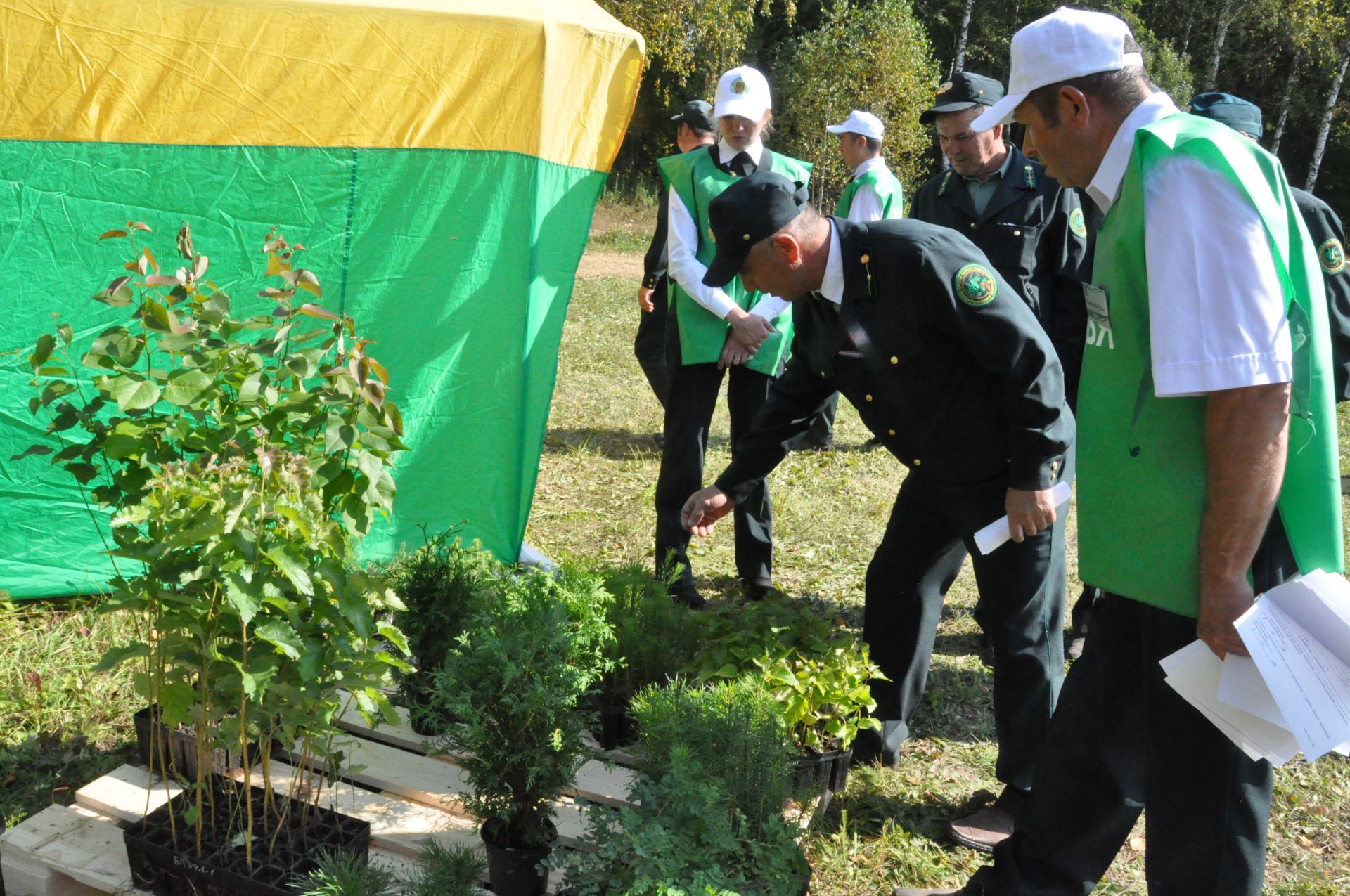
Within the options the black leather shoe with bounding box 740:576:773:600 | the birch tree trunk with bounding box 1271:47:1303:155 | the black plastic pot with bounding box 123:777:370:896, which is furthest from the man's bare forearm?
the birch tree trunk with bounding box 1271:47:1303:155

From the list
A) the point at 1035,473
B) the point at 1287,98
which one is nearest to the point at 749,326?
the point at 1035,473

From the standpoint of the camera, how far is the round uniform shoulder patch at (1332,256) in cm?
350

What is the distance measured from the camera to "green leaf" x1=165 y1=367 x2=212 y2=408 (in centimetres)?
211

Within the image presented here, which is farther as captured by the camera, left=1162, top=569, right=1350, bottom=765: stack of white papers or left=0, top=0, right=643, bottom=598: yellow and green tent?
left=0, top=0, right=643, bottom=598: yellow and green tent

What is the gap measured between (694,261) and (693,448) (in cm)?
74

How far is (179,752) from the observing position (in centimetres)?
278

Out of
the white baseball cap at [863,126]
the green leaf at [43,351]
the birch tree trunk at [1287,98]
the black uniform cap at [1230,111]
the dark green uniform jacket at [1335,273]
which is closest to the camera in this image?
the green leaf at [43,351]

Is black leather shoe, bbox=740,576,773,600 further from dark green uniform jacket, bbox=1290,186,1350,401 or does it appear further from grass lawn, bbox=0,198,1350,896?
dark green uniform jacket, bbox=1290,186,1350,401

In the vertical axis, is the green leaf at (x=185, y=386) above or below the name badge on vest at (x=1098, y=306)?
below

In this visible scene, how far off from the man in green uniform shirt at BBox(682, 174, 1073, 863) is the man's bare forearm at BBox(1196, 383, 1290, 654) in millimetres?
749

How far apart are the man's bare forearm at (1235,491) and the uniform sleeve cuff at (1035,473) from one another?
716 mm

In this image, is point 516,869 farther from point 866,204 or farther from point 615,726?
point 866,204

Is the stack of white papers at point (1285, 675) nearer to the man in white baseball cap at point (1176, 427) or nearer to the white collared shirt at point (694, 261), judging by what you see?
the man in white baseball cap at point (1176, 427)

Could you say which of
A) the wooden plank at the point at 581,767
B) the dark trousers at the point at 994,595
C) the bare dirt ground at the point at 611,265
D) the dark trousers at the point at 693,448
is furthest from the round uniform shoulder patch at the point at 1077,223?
the bare dirt ground at the point at 611,265
